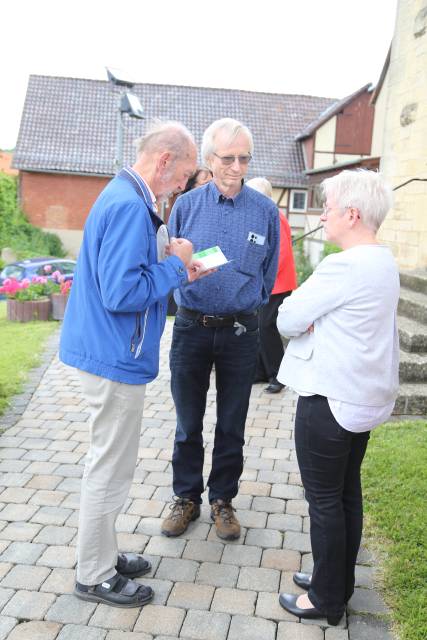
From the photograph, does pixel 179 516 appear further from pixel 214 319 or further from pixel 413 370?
pixel 413 370

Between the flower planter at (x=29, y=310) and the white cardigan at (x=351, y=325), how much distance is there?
897 centimetres

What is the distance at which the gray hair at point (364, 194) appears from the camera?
7.88ft

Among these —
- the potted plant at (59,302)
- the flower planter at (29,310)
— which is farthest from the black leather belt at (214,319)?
the flower planter at (29,310)

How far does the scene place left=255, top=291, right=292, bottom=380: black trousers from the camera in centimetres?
620

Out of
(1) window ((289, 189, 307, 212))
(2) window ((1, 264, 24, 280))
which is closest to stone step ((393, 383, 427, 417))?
(2) window ((1, 264, 24, 280))

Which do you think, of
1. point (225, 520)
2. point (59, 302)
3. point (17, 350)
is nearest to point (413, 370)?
point (225, 520)

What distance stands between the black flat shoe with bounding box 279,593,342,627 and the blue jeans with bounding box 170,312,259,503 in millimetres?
806

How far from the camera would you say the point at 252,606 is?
2.85 meters

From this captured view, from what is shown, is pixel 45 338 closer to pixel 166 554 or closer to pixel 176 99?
pixel 166 554

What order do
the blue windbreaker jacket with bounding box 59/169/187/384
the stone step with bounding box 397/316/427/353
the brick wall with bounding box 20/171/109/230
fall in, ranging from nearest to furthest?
the blue windbreaker jacket with bounding box 59/169/187/384 → the stone step with bounding box 397/316/427/353 → the brick wall with bounding box 20/171/109/230

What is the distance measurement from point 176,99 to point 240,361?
31632 mm

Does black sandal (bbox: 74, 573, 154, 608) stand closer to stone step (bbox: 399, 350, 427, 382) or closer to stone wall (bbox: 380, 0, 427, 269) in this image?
stone step (bbox: 399, 350, 427, 382)

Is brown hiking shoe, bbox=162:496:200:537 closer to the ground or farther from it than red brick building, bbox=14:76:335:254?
closer to the ground

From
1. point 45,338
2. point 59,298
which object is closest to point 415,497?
point 45,338
